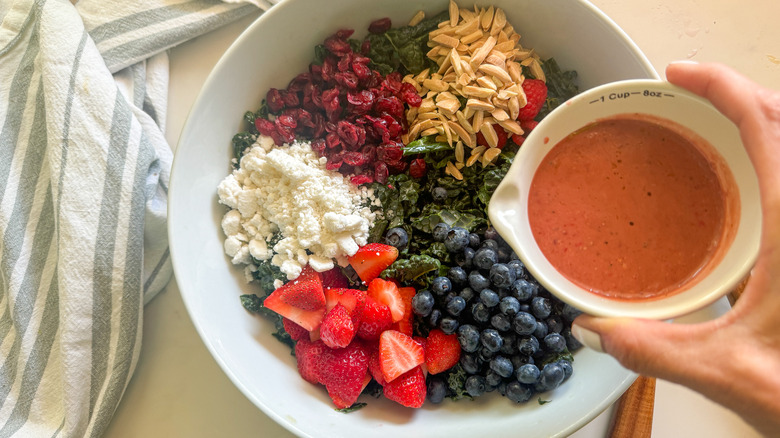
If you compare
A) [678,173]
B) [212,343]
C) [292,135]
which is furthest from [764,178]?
[212,343]

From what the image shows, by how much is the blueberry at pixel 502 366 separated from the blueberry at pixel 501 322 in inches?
2.7

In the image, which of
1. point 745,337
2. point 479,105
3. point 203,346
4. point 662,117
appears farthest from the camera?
point 203,346

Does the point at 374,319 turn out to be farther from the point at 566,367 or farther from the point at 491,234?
the point at 566,367

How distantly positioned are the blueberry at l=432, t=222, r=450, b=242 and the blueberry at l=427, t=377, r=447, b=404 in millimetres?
354

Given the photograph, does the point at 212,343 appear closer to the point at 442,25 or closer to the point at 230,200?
the point at 230,200

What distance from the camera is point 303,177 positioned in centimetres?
131

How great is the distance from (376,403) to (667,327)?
752 mm

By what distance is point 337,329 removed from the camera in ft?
4.17

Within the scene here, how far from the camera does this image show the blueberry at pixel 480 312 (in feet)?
4.18

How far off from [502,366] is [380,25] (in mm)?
923

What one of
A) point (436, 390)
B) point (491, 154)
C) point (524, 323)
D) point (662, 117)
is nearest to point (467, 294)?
point (524, 323)

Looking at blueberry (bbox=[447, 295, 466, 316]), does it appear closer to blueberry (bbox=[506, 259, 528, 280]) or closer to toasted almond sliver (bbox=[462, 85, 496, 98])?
blueberry (bbox=[506, 259, 528, 280])

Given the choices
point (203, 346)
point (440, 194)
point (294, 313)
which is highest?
point (440, 194)

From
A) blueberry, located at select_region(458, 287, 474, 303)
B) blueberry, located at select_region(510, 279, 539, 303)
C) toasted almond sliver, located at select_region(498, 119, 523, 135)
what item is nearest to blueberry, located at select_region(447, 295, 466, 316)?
blueberry, located at select_region(458, 287, 474, 303)
